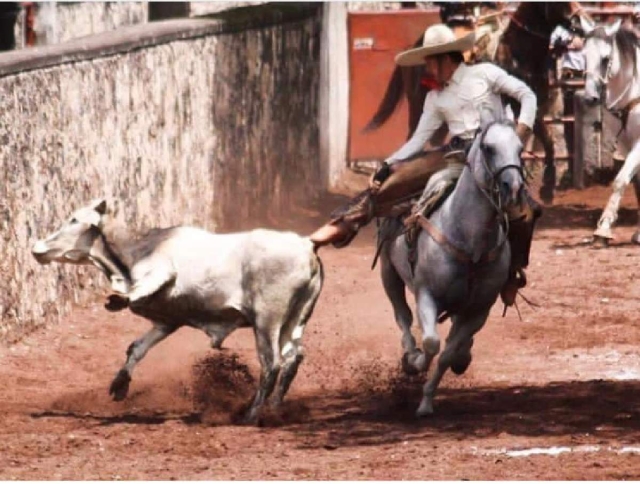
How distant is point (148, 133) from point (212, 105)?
1.91m

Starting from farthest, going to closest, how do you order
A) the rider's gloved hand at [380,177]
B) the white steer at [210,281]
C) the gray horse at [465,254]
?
the rider's gloved hand at [380,177] → the white steer at [210,281] → the gray horse at [465,254]

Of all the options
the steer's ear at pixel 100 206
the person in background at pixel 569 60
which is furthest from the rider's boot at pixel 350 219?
the person in background at pixel 569 60

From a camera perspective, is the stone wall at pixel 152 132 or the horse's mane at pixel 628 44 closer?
the stone wall at pixel 152 132

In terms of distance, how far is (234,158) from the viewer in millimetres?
20250

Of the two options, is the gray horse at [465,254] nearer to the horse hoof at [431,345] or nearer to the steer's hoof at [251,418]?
the horse hoof at [431,345]

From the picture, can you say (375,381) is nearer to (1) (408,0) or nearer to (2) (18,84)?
(2) (18,84)

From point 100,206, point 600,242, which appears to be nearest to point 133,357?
point 100,206

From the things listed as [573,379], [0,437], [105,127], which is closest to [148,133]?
[105,127]

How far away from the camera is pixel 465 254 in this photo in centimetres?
1211

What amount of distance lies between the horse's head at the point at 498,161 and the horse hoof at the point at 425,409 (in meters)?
1.35

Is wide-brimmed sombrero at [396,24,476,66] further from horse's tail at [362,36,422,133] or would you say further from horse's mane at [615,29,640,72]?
Answer: horse's mane at [615,29,640,72]

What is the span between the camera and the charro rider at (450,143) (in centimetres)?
1244

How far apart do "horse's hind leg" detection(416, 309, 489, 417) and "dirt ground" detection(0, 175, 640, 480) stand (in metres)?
0.12

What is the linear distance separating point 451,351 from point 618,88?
7.52m
